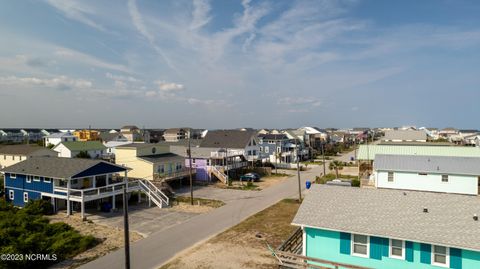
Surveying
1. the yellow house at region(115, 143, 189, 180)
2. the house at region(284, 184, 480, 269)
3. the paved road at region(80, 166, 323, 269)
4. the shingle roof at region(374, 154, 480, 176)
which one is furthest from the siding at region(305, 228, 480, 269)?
the yellow house at region(115, 143, 189, 180)

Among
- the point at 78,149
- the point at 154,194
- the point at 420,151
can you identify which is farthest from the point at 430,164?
the point at 78,149

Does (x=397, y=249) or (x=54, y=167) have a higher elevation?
(x=54, y=167)

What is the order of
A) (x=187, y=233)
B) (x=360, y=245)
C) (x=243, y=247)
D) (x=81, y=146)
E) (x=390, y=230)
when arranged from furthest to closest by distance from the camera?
(x=81, y=146) < (x=187, y=233) < (x=243, y=247) < (x=360, y=245) < (x=390, y=230)

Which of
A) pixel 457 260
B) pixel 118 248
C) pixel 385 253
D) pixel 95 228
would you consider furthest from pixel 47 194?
pixel 457 260

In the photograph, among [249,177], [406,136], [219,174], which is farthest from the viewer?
[406,136]

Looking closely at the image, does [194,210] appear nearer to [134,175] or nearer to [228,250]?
[228,250]

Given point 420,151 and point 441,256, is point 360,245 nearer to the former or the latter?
point 441,256
